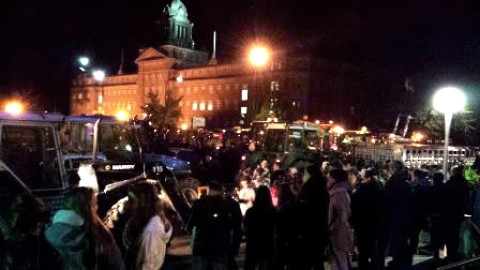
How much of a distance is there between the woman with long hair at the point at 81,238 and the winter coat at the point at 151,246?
23 cm

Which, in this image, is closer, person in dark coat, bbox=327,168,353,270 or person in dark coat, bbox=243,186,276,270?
→ person in dark coat, bbox=243,186,276,270

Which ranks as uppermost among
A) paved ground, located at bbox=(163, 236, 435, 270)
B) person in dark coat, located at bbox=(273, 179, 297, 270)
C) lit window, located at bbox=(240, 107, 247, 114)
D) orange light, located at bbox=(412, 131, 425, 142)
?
lit window, located at bbox=(240, 107, 247, 114)

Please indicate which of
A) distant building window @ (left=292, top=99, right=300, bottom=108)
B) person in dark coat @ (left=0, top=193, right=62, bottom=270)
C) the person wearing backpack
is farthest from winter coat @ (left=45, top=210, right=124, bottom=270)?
distant building window @ (left=292, top=99, right=300, bottom=108)

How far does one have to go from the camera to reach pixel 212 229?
6168mm

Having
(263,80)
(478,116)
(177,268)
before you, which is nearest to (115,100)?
(263,80)

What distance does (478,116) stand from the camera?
30641mm

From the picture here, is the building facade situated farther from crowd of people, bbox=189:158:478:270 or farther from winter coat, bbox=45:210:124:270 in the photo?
winter coat, bbox=45:210:124:270

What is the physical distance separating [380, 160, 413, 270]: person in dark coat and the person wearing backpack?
137 inches

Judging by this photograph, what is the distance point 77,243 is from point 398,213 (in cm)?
605

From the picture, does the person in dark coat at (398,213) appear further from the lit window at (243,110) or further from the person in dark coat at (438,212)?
the lit window at (243,110)

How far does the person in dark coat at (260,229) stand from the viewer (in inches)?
278

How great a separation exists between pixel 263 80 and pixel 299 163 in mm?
62571

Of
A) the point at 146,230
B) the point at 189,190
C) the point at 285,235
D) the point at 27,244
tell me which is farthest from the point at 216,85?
the point at 27,244

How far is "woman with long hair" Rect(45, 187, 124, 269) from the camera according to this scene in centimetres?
427
